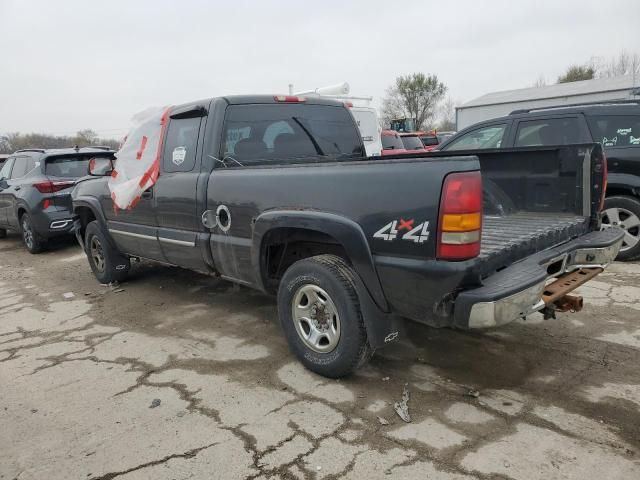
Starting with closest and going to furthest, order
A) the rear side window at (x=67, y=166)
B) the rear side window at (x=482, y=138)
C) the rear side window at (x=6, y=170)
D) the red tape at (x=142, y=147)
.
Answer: the red tape at (x=142, y=147) → the rear side window at (x=482, y=138) → the rear side window at (x=67, y=166) → the rear side window at (x=6, y=170)

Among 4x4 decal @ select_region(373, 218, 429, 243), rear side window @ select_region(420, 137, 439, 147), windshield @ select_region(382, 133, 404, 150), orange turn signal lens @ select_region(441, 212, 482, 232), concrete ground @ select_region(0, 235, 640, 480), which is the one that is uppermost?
rear side window @ select_region(420, 137, 439, 147)

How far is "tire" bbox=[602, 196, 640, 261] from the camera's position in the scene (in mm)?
5637

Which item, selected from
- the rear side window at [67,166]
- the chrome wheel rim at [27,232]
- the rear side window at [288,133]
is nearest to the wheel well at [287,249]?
the rear side window at [288,133]

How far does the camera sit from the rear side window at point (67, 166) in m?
8.36

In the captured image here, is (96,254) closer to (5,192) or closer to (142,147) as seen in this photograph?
(142,147)

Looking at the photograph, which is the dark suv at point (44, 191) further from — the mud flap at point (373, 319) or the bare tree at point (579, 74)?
the bare tree at point (579, 74)

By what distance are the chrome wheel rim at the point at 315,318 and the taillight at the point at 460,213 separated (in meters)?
0.95

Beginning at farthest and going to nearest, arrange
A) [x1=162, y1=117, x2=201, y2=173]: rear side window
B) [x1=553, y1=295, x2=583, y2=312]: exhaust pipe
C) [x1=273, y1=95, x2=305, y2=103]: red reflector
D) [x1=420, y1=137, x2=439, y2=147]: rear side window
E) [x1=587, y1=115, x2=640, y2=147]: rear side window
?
[x1=420, y1=137, x2=439, y2=147]: rear side window
[x1=587, y1=115, x2=640, y2=147]: rear side window
[x1=273, y1=95, x2=305, y2=103]: red reflector
[x1=162, y1=117, x2=201, y2=173]: rear side window
[x1=553, y1=295, x2=583, y2=312]: exhaust pipe

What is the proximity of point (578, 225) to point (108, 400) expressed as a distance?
350cm

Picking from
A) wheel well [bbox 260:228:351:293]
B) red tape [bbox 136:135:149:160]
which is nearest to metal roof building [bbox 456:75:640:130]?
red tape [bbox 136:135:149:160]

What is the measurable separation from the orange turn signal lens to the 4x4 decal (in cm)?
11

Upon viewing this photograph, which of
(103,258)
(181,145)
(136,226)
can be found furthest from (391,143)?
(181,145)

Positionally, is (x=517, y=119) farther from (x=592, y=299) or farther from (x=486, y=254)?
(x=486, y=254)

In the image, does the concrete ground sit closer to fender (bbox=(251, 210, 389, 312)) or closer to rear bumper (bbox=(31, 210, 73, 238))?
fender (bbox=(251, 210, 389, 312))
